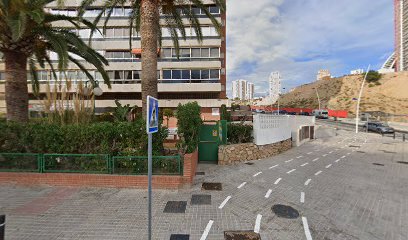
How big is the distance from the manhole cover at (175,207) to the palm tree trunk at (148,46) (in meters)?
4.77

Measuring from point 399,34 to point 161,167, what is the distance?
18352cm

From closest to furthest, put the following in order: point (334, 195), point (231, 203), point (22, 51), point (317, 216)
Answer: point (317, 216) → point (231, 203) → point (334, 195) → point (22, 51)

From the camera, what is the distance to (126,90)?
104ft

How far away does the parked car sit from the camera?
28.9m

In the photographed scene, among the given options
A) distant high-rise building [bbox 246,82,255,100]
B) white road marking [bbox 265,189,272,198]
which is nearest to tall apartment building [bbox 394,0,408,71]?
distant high-rise building [bbox 246,82,255,100]

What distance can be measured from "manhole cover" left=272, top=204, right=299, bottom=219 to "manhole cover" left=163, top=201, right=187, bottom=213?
2592 mm

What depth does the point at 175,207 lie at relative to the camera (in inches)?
245

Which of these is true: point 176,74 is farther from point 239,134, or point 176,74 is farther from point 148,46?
point 148,46

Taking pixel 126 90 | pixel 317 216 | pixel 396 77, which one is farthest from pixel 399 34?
pixel 317 216

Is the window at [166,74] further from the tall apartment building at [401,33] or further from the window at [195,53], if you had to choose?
the tall apartment building at [401,33]

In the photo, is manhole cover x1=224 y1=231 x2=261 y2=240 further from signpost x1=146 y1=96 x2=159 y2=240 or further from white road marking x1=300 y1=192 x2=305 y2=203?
white road marking x1=300 y1=192 x2=305 y2=203

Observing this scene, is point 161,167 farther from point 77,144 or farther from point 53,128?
point 53,128

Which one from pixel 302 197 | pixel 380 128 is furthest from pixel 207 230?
pixel 380 128

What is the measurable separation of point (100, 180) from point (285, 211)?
6130 millimetres
